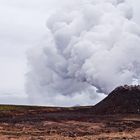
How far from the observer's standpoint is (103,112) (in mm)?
79250

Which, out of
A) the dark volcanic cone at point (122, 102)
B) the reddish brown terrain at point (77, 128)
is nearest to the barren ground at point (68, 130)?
the reddish brown terrain at point (77, 128)

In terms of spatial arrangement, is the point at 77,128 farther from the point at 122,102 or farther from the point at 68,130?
the point at 122,102

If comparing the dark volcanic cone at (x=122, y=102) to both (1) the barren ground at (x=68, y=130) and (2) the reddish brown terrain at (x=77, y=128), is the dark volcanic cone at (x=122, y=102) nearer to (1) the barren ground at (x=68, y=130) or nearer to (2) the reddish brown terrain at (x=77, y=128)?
(2) the reddish brown terrain at (x=77, y=128)

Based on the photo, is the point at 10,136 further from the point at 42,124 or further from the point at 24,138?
the point at 42,124

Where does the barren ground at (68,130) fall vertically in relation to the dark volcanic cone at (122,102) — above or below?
below

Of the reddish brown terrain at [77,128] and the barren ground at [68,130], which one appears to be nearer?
the barren ground at [68,130]

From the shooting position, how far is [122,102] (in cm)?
8275

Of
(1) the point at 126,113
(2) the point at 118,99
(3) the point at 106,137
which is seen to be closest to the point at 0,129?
(3) the point at 106,137

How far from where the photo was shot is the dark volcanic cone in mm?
79250

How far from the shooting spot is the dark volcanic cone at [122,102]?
79.2 metres

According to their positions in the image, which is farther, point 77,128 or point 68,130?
point 77,128

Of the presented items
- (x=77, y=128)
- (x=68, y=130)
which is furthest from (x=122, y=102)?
(x=68, y=130)

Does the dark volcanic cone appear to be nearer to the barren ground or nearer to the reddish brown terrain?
the reddish brown terrain

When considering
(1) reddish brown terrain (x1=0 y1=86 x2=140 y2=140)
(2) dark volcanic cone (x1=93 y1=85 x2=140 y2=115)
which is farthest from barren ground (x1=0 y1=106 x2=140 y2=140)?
(2) dark volcanic cone (x1=93 y1=85 x2=140 y2=115)
